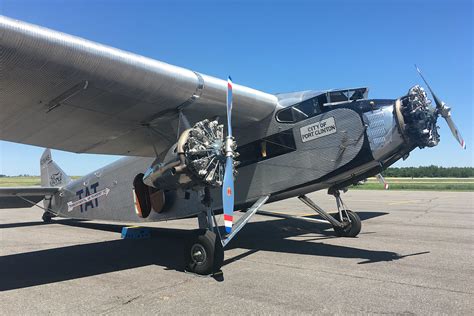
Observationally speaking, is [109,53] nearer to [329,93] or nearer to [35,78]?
[35,78]

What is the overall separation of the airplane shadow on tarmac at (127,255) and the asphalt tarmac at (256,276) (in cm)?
2

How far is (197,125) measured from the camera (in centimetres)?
650

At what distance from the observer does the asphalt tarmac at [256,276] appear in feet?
15.7

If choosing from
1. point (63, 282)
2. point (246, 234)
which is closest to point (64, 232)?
point (246, 234)

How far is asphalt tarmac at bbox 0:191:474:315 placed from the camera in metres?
4.79

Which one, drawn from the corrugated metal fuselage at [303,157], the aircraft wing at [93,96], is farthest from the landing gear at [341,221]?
the aircraft wing at [93,96]

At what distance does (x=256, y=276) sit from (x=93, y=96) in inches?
164

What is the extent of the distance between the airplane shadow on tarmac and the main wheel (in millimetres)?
462

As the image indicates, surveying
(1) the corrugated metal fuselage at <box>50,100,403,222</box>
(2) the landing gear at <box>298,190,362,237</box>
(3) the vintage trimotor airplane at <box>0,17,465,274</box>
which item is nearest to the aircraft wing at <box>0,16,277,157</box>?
(3) the vintage trimotor airplane at <box>0,17,465,274</box>

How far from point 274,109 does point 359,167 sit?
2.25m

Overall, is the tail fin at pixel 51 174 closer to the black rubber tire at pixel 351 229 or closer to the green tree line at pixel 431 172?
the black rubber tire at pixel 351 229

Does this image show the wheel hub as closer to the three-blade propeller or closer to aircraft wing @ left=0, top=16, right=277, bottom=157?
the three-blade propeller

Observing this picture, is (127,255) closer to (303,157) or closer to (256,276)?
(256,276)

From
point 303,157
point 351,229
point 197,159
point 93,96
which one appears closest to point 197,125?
point 197,159
